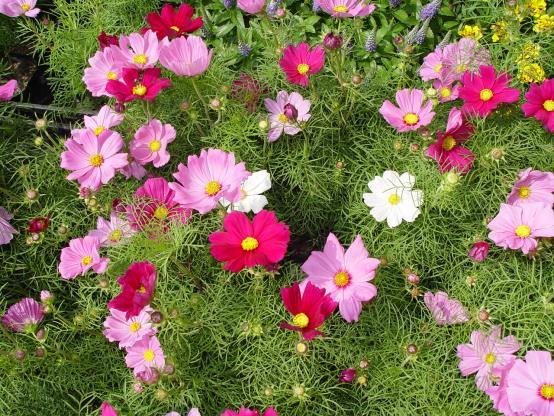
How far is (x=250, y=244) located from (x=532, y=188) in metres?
0.70

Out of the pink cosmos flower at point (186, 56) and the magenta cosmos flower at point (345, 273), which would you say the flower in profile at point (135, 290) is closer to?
the magenta cosmos flower at point (345, 273)

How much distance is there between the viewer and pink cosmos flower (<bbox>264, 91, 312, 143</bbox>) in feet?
4.38

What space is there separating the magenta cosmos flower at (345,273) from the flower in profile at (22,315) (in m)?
0.67

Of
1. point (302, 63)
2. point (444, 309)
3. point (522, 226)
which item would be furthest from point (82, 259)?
point (522, 226)

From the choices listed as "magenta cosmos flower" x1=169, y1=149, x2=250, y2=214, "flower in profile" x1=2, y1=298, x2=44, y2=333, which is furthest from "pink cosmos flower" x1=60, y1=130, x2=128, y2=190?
"flower in profile" x1=2, y1=298, x2=44, y2=333

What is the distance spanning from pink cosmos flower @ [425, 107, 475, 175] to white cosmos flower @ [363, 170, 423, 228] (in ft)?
0.27

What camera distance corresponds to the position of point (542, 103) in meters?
1.28

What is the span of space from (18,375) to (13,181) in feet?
1.94

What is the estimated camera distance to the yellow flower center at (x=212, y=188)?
119 centimetres

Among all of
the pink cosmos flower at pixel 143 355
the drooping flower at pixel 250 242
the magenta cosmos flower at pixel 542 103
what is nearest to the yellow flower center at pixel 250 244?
the drooping flower at pixel 250 242

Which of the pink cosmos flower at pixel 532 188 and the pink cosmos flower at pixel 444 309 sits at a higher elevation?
the pink cosmos flower at pixel 532 188

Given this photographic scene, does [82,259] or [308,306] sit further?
[82,259]

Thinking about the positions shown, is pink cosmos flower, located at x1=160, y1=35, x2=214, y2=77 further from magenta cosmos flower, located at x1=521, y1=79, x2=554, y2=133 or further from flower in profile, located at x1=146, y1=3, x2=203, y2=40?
magenta cosmos flower, located at x1=521, y1=79, x2=554, y2=133

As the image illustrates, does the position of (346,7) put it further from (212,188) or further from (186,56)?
(212,188)
